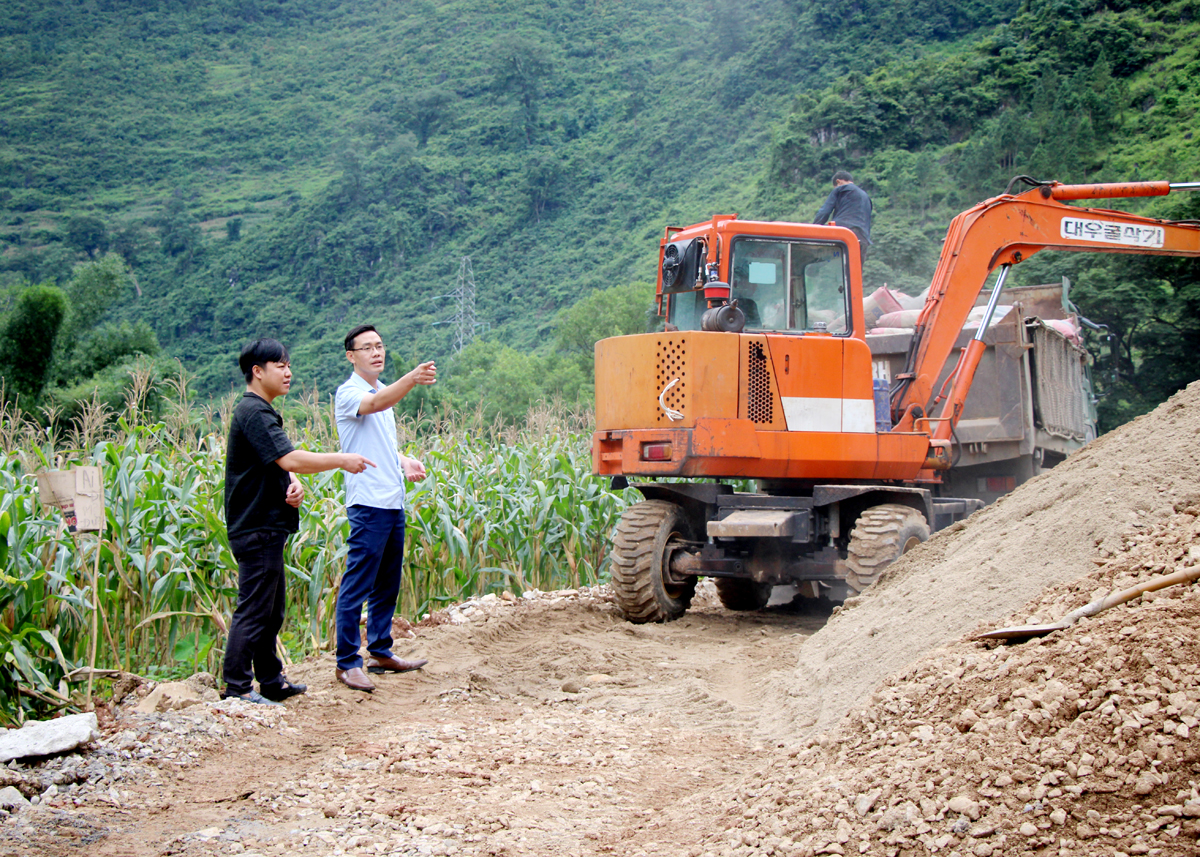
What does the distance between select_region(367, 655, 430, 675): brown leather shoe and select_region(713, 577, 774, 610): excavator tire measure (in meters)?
3.27

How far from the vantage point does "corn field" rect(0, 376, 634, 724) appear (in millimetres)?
4820

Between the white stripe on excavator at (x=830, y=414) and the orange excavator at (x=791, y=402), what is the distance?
0.04 feet

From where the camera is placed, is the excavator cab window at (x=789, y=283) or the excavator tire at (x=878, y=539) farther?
the excavator cab window at (x=789, y=283)

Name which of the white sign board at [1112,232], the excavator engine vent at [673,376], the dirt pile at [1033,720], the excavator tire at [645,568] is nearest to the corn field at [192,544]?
the excavator tire at [645,568]

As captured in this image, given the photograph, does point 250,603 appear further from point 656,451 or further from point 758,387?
point 758,387

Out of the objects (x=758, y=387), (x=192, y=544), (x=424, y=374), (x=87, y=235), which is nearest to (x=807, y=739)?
(x=424, y=374)

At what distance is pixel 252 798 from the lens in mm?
3660

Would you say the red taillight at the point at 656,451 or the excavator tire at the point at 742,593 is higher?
the red taillight at the point at 656,451

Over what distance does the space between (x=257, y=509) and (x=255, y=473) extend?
0.18 meters

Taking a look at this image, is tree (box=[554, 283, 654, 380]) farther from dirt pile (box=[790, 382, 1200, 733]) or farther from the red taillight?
dirt pile (box=[790, 382, 1200, 733])

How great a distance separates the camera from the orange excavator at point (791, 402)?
6688 mm

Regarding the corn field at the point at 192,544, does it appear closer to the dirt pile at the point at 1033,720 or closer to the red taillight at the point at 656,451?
the red taillight at the point at 656,451

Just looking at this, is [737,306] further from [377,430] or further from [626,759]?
[626,759]

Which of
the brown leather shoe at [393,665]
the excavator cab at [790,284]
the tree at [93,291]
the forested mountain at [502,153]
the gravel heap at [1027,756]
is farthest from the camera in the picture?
the forested mountain at [502,153]
